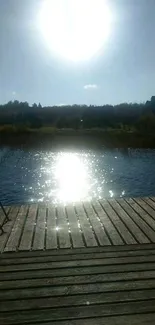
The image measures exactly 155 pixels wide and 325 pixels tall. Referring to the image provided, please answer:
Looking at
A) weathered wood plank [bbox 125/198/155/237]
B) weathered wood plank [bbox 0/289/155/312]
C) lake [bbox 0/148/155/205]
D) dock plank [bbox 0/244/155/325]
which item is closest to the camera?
dock plank [bbox 0/244/155/325]

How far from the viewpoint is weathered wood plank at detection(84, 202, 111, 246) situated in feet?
17.1

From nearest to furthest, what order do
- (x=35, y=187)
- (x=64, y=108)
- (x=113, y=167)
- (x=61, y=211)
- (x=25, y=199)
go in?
1. (x=61, y=211)
2. (x=25, y=199)
3. (x=35, y=187)
4. (x=113, y=167)
5. (x=64, y=108)

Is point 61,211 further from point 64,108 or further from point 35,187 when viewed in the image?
point 64,108

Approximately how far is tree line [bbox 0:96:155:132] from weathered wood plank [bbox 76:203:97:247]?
39.7m

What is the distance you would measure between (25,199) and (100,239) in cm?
1070

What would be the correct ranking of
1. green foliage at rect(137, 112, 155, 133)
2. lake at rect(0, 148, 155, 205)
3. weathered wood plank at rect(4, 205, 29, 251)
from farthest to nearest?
1. green foliage at rect(137, 112, 155, 133)
2. lake at rect(0, 148, 155, 205)
3. weathered wood plank at rect(4, 205, 29, 251)

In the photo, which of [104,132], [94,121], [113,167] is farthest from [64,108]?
[113,167]

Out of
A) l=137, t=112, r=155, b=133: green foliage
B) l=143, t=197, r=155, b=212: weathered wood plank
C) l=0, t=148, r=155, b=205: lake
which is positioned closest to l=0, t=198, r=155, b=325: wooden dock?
l=143, t=197, r=155, b=212: weathered wood plank

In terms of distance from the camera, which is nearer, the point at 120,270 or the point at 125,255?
the point at 120,270

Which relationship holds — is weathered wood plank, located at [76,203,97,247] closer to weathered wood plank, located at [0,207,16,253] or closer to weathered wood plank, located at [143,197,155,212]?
weathered wood plank, located at [0,207,16,253]

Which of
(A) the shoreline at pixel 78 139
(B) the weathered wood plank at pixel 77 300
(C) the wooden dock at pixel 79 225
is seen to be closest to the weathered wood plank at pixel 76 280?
(B) the weathered wood plank at pixel 77 300

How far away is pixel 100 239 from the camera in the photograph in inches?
207

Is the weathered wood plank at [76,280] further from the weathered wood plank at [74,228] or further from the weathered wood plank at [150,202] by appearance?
the weathered wood plank at [150,202]

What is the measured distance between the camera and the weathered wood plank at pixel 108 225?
17.1 ft
